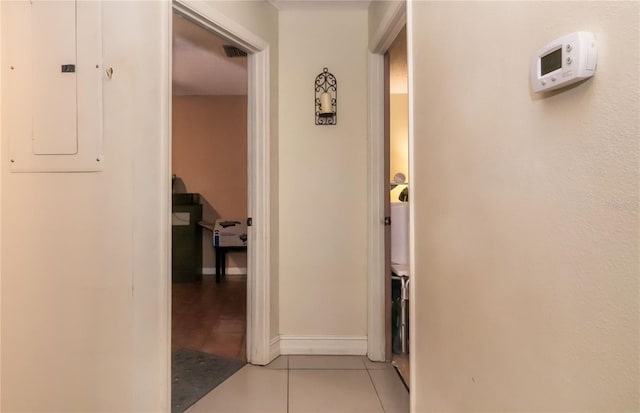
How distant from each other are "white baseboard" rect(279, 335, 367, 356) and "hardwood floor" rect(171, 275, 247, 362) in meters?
0.32

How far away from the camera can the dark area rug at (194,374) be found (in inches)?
75.2

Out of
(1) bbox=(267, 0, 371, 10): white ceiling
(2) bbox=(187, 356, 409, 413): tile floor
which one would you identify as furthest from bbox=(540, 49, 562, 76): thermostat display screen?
(1) bbox=(267, 0, 371, 10): white ceiling

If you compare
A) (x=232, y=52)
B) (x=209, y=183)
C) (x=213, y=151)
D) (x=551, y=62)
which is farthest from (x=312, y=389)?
(x=213, y=151)

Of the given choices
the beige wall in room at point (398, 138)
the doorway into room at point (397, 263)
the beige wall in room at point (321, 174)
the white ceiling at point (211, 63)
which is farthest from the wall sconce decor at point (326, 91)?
the beige wall in room at point (398, 138)

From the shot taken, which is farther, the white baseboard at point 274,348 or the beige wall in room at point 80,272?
the white baseboard at point 274,348

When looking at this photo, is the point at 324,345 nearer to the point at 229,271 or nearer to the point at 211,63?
the point at 229,271

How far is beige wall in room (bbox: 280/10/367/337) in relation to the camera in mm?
2488

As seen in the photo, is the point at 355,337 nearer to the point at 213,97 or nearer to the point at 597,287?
the point at 597,287

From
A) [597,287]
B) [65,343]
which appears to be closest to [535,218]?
[597,287]

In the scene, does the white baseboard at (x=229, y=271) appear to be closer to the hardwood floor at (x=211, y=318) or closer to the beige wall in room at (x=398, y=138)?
the hardwood floor at (x=211, y=318)

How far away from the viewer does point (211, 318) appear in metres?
3.23

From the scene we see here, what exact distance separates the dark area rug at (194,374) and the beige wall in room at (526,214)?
1293mm

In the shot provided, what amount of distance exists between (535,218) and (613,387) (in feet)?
1.16

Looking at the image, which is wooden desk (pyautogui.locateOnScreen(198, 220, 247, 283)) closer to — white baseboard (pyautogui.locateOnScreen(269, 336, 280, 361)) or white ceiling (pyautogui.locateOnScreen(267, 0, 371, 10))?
white baseboard (pyautogui.locateOnScreen(269, 336, 280, 361))
